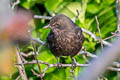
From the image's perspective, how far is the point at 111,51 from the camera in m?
0.43

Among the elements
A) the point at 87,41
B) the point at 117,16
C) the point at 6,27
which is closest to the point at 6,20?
the point at 6,27

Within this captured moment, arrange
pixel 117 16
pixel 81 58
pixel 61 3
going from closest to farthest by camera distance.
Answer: pixel 117 16, pixel 81 58, pixel 61 3

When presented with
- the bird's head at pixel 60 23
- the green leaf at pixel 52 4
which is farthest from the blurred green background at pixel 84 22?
the bird's head at pixel 60 23

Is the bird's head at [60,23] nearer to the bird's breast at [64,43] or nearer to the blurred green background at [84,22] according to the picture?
the bird's breast at [64,43]

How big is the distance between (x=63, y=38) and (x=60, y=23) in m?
0.16

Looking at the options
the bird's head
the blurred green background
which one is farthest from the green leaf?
the bird's head

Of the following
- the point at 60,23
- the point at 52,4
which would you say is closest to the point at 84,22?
the point at 52,4

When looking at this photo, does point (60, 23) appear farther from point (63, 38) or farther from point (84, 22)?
point (84, 22)

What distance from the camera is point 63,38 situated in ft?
10.9

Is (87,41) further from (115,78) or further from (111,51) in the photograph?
(111,51)

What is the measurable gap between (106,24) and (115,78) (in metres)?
0.70

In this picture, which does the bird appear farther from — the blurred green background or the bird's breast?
the blurred green background

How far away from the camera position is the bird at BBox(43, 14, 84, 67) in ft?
10.7

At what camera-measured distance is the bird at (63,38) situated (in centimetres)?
327
